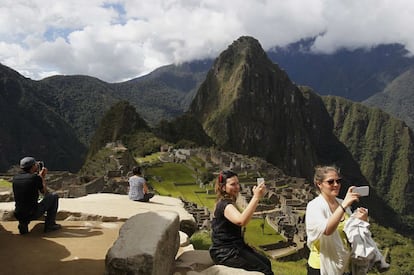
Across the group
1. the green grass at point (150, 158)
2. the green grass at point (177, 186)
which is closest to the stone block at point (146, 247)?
the green grass at point (177, 186)

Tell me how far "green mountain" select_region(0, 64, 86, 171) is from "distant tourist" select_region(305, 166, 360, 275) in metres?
94.2

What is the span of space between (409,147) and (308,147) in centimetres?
6133

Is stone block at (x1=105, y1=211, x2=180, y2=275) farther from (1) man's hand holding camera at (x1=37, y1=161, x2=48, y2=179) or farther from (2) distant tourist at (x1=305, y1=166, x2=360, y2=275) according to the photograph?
(1) man's hand holding camera at (x1=37, y1=161, x2=48, y2=179)

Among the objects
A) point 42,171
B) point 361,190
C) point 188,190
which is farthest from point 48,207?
point 188,190

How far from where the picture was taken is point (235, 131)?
450 ft

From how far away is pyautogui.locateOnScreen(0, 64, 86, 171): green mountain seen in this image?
9981 centimetres

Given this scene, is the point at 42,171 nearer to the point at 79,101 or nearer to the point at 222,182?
the point at 222,182

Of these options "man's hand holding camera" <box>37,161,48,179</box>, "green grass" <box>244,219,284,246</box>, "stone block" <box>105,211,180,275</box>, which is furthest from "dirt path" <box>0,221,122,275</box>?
"green grass" <box>244,219,284,246</box>

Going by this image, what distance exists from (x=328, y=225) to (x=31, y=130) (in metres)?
111

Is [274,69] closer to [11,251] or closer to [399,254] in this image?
[399,254]

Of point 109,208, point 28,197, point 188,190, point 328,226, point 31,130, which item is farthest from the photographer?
point 31,130

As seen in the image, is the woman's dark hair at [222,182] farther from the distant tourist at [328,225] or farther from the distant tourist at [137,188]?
the distant tourist at [137,188]

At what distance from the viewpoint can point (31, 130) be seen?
349ft

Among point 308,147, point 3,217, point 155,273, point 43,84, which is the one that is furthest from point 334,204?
point 308,147
